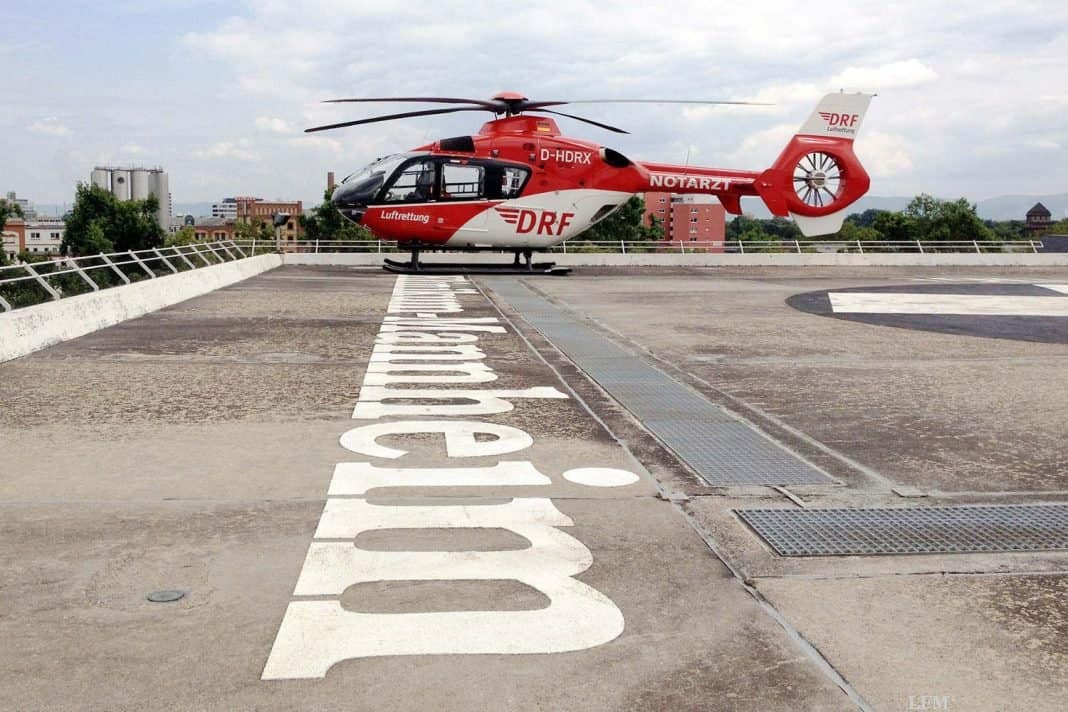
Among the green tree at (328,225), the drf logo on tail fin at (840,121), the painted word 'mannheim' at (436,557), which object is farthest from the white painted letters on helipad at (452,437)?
the green tree at (328,225)

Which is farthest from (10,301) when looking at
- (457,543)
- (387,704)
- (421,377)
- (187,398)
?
(387,704)

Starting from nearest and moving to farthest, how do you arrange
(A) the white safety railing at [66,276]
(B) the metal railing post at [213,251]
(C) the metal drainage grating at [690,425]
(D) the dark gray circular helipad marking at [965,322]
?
(C) the metal drainage grating at [690,425] → (A) the white safety railing at [66,276] → (D) the dark gray circular helipad marking at [965,322] → (B) the metal railing post at [213,251]

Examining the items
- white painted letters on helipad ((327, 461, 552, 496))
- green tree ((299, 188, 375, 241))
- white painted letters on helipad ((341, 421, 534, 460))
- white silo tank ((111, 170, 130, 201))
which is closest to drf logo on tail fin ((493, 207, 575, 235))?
white painted letters on helipad ((341, 421, 534, 460))

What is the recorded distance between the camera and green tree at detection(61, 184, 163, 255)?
4040 inches

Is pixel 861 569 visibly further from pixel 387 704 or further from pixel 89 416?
pixel 89 416

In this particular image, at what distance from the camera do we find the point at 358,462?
7.32 meters

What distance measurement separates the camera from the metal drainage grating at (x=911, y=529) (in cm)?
551

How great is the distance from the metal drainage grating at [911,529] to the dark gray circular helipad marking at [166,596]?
3.04 metres

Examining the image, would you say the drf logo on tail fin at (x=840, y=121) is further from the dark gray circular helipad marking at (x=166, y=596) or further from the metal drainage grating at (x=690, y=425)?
the dark gray circular helipad marking at (x=166, y=596)

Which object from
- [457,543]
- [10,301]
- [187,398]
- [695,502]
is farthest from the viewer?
[10,301]

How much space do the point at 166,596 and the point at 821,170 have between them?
34021mm

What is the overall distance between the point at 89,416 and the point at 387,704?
6370 millimetres

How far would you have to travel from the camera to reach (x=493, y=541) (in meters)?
5.55

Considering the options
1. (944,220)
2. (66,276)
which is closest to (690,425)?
(66,276)
